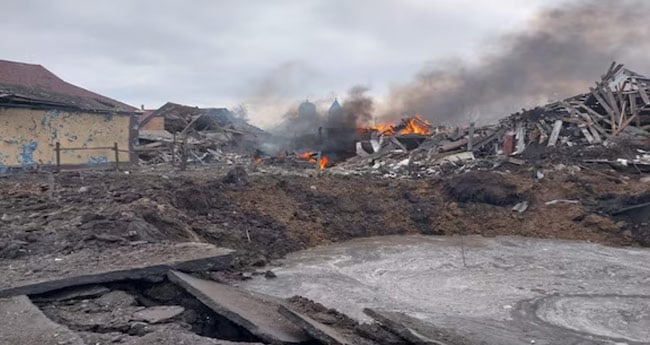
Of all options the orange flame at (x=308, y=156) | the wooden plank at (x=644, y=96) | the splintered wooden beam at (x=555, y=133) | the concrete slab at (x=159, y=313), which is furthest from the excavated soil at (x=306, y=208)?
the orange flame at (x=308, y=156)

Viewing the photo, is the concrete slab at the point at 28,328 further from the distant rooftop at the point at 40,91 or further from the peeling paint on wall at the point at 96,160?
the peeling paint on wall at the point at 96,160

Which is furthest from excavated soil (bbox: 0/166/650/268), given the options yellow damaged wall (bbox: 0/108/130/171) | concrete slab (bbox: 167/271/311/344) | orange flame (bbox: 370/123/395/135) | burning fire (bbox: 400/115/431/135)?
orange flame (bbox: 370/123/395/135)

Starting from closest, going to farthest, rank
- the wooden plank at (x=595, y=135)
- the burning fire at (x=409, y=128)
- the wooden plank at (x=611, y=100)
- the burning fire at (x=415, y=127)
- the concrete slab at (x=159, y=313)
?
1. the concrete slab at (x=159, y=313)
2. the wooden plank at (x=595, y=135)
3. the wooden plank at (x=611, y=100)
4. the burning fire at (x=415, y=127)
5. the burning fire at (x=409, y=128)

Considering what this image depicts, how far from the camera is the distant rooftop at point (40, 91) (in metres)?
18.6

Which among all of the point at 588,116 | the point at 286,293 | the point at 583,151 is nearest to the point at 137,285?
the point at 286,293

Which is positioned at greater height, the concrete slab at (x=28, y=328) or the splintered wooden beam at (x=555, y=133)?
the splintered wooden beam at (x=555, y=133)

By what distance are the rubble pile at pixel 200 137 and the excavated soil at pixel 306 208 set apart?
11.0 metres

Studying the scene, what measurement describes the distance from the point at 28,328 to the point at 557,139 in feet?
56.8

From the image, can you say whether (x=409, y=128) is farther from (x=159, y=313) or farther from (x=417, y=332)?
(x=159, y=313)

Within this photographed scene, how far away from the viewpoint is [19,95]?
1830cm

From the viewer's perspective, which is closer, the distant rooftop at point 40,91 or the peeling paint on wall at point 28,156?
the distant rooftop at point 40,91

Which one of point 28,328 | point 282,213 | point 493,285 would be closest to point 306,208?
point 282,213

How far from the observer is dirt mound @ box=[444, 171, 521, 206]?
13172 mm

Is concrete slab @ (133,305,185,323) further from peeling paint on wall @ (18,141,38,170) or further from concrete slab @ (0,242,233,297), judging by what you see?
peeling paint on wall @ (18,141,38,170)
